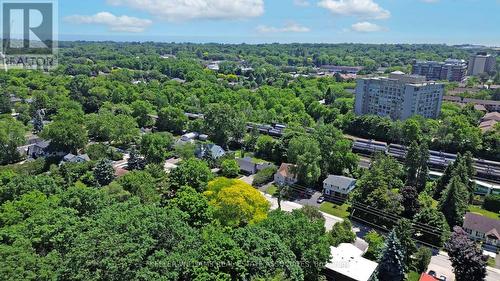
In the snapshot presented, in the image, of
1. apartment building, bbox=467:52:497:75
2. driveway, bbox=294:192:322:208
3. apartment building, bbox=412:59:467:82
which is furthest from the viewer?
apartment building, bbox=467:52:497:75

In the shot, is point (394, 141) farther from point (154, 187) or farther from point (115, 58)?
point (115, 58)

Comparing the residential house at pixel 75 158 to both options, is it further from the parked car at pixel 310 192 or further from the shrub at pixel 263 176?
the parked car at pixel 310 192

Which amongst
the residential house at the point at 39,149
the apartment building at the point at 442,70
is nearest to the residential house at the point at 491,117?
the apartment building at the point at 442,70

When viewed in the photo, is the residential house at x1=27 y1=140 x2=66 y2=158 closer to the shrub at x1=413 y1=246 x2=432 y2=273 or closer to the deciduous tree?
the shrub at x1=413 y1=246 x2=432 y2=273

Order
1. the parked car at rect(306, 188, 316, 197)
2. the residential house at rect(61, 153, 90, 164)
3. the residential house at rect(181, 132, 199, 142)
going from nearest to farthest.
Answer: the parked car at rect(306, 188, 316, 197) → the residential house at rect(61, 153, 90, 164) → the residential house at rect(181, 132, 199, 142)

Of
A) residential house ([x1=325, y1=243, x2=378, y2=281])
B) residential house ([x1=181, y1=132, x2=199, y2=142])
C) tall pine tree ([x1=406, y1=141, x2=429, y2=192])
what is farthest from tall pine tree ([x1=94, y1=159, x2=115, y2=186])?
tall pine tree ([x1=406, y1=141, x2=429, y2=192])

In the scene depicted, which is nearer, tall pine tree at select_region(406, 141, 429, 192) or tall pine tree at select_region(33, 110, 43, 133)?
tall pine tree at select_region(406, 141, 429, 192)

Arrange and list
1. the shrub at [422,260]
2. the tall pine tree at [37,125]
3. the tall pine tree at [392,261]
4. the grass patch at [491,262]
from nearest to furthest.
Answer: the tall pine tree at [392,261]
the shrub at [422,260]
the grass patch at [491,262]
the tall pine tree at [37,125]
